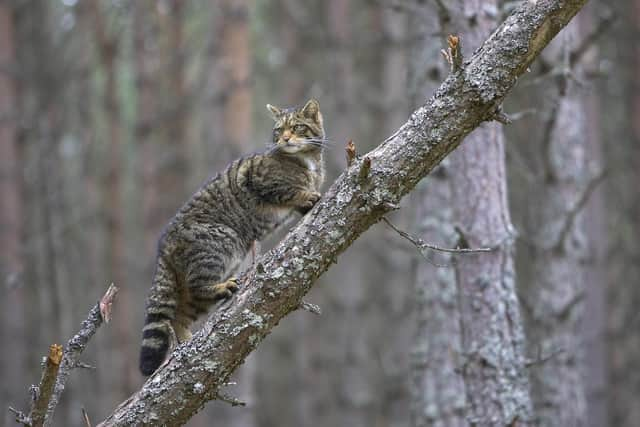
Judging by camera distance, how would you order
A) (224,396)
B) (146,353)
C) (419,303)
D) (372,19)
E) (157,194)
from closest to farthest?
1. (224,396)
2. (146,353)
3. (419,303)
4. (157,194)
5. (372,19)

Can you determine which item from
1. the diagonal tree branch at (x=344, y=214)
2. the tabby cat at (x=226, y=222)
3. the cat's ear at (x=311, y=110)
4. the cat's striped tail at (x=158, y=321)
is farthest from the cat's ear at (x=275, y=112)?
the diagonal tree branch at (x=344, y=214)

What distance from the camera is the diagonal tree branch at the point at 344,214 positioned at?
11.2 feet

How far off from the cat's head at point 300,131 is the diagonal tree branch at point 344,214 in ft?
5.91

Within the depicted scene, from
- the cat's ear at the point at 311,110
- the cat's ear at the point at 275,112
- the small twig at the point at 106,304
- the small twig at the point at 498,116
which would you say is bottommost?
the small twig at the point at 106,304

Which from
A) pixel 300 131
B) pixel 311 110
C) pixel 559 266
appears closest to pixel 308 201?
pixel 300 131

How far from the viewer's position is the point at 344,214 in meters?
3.49

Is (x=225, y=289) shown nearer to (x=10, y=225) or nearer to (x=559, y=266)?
(x=559, y=266)

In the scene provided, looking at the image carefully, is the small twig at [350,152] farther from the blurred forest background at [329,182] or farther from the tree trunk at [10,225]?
the tree trunk at [10,225]

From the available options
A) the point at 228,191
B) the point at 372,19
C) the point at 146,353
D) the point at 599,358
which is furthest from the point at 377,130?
the point at 146,353

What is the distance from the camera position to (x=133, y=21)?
43.5ft

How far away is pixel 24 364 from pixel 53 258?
223cm

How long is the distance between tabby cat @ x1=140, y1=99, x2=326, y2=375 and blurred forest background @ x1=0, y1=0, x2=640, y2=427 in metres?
1.09

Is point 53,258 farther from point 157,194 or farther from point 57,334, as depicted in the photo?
point 157,194

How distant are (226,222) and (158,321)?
2.58 feet
